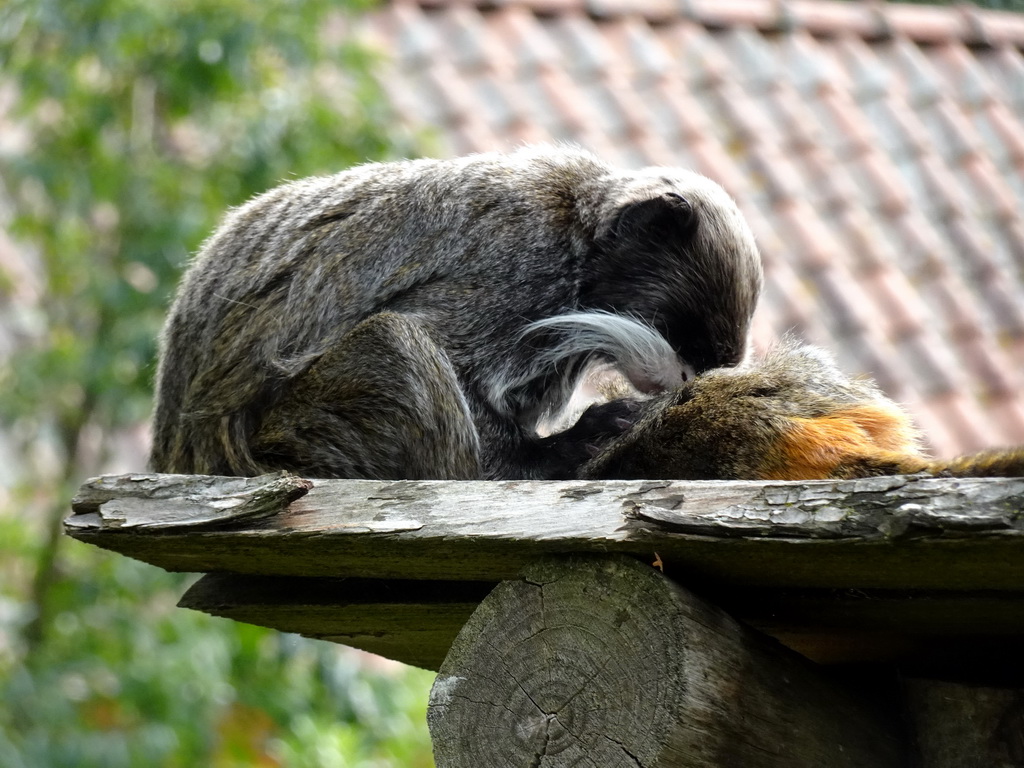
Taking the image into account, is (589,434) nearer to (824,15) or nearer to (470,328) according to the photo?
(470,328)

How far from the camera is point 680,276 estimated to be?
2.51 m

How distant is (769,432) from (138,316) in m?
2.41

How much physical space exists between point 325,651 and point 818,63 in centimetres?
390

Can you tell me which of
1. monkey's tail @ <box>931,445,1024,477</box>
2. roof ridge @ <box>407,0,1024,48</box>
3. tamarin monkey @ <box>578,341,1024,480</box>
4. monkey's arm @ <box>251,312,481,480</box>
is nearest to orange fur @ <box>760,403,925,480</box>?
tamarin monkey @ <box>578,341,1024,480</box>

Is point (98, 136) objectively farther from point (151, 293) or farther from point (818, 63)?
point (818, 63)

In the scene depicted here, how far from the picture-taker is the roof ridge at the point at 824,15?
6203mm

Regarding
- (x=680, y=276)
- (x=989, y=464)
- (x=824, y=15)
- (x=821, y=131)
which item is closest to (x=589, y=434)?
(x=680, y=276)

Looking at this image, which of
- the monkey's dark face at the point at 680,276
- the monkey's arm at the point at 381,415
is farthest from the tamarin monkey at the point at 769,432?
the monkey's dark face at the point at 680,276

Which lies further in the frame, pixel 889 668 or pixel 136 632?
pixel 136 632

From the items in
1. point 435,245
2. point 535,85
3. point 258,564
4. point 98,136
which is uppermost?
point 535,85

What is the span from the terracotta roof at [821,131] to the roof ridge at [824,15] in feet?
0.04

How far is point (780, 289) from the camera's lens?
5.18m

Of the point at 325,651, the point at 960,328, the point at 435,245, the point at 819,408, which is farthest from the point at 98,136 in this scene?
the point at 960,328

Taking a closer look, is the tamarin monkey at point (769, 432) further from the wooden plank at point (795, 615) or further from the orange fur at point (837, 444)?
the wooden plank at point (795, 615)
